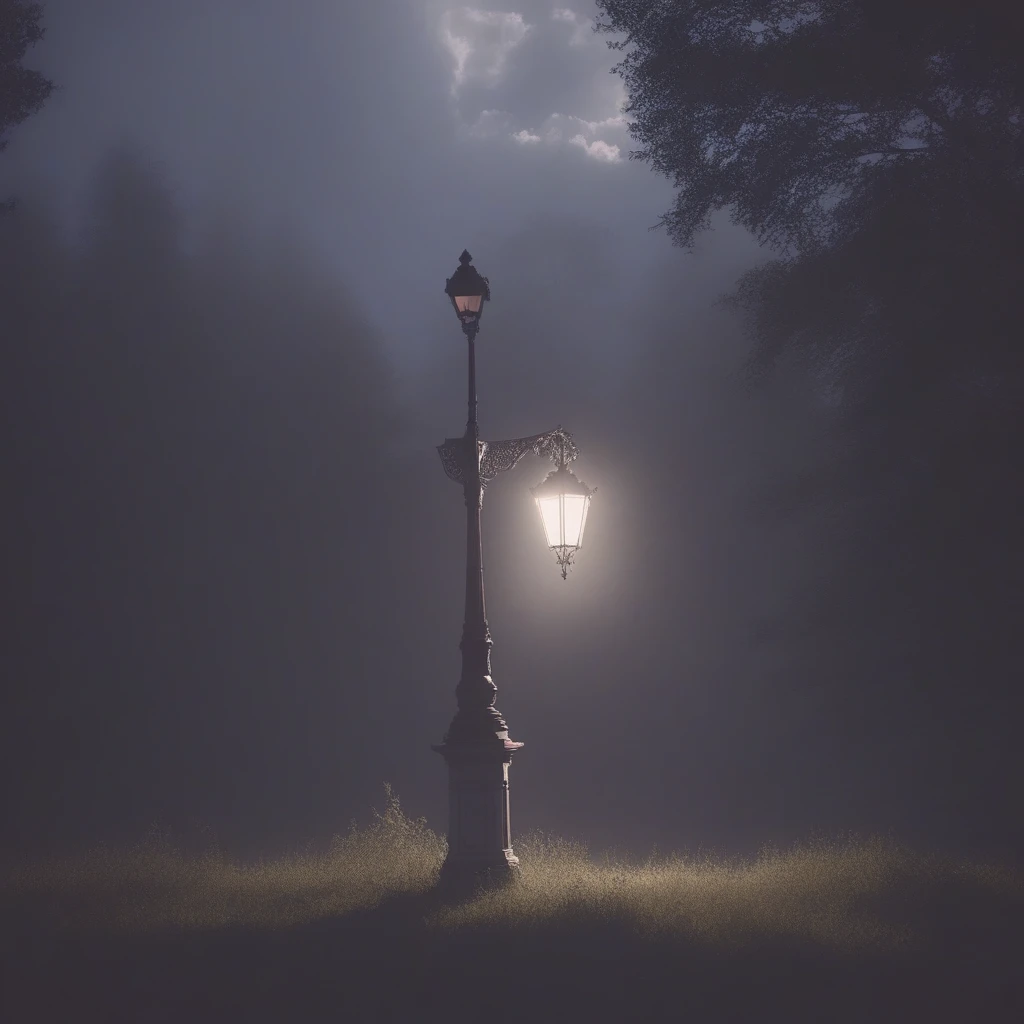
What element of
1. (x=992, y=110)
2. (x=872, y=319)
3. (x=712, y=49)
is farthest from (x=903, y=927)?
(x=712, y=49)

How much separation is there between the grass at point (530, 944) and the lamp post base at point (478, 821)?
198mm

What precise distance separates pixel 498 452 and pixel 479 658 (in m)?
1.92

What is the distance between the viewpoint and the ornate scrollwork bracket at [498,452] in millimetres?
9539

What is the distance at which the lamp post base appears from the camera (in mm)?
8836

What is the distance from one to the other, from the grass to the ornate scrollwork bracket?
3.67m

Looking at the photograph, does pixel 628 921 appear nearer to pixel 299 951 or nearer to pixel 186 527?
pixel 299 951

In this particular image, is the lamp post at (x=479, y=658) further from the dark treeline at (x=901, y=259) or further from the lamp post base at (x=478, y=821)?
the dark treeline at (x=901, y=259)

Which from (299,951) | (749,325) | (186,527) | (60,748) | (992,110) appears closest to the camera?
(299,951)

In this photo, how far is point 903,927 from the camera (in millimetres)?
8297

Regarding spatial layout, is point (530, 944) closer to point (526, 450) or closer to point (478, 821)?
point (478, 821)

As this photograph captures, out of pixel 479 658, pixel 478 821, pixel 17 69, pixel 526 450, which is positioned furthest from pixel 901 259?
pixel 17 69

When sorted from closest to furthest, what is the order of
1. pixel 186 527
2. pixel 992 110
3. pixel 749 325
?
pixel 992 110
pixel 749 325
pixel 186 527

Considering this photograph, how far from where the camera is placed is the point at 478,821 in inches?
350

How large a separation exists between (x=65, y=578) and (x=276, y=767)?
5280 mm
